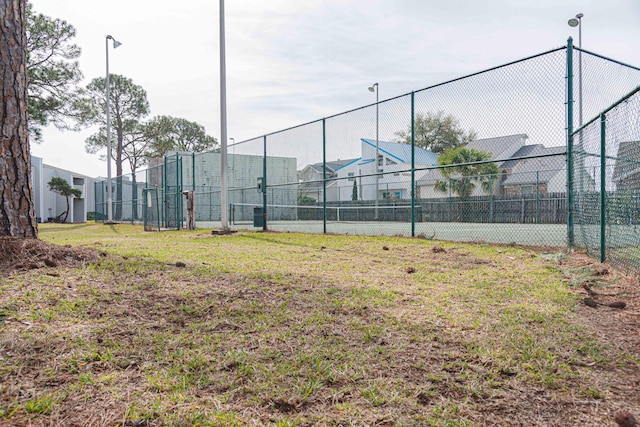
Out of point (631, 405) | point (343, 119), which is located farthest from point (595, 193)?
point (343, 119)

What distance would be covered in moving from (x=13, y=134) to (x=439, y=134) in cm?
881

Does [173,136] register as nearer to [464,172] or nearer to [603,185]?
[464,172]

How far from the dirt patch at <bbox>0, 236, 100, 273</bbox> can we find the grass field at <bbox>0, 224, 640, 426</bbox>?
0.11m

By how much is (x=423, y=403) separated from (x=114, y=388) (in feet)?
4.03

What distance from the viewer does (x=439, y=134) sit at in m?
10.4

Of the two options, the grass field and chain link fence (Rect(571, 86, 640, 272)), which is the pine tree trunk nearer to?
the grass field

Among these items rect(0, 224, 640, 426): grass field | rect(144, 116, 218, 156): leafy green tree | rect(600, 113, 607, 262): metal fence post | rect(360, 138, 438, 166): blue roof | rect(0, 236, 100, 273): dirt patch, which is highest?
rect(144, 116, 218, 156): leafy green tree

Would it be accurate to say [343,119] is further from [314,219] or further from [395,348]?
[395,348]

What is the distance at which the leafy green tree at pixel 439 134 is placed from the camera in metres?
8.62

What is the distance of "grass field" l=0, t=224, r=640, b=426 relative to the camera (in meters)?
1.56

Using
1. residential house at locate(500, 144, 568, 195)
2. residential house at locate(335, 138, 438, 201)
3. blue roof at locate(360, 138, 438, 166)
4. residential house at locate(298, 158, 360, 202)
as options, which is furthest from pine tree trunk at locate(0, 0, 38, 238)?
residential house at locate(500, 144, 568, 195)

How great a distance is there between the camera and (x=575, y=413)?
155cm

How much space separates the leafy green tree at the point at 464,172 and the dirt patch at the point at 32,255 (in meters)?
7.11

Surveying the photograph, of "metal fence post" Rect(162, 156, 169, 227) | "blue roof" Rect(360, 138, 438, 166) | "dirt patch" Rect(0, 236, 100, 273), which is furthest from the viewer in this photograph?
"metal fence post" Rect(162, 156, 169, 227)
